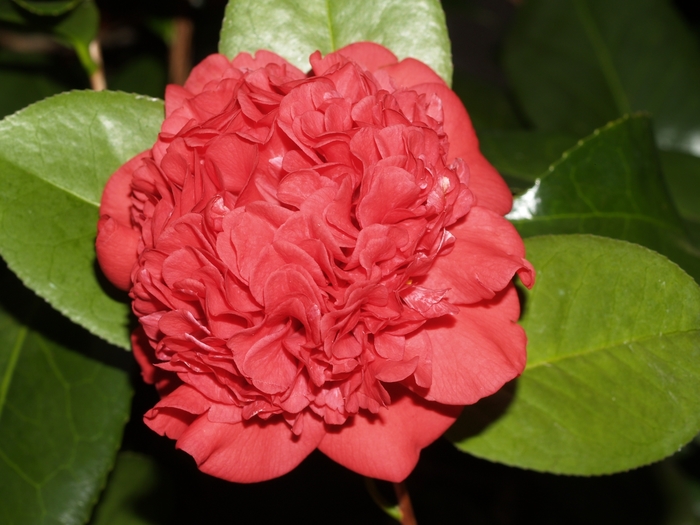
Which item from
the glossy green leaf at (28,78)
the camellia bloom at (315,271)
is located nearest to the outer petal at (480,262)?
the camellia bloom at (315,271)

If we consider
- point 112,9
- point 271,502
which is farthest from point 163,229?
point 112,9

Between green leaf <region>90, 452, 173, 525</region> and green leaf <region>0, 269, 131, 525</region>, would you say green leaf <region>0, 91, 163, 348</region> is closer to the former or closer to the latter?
green leaf <region>0, 269, 131, 525</region>

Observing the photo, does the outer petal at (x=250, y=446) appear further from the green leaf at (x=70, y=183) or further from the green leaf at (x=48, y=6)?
the green leaf at (x=48, y=6)

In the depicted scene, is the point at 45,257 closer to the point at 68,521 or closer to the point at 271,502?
the point at 68,521

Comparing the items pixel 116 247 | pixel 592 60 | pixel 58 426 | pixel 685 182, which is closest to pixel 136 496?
pixel 58 426

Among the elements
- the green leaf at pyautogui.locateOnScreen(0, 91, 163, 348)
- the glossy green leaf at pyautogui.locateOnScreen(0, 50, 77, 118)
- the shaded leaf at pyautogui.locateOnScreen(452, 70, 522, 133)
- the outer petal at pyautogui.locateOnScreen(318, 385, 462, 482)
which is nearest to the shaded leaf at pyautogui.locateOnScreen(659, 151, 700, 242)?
the shaded leaf at pyautogui.locateOnScreen(452, 70, 522, 133)

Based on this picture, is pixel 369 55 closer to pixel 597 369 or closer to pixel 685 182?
pixel 597 369
